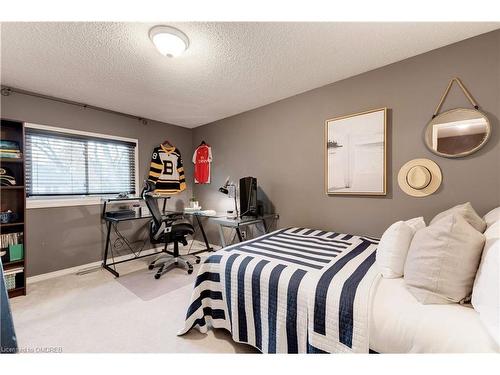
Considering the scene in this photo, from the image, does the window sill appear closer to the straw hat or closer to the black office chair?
the black office chair

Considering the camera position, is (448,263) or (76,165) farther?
(76,165)

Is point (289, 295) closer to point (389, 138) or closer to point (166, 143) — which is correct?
point (389, 138)

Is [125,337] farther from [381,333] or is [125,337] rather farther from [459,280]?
[459,280]

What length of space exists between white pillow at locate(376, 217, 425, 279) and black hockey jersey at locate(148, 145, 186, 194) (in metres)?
3.34

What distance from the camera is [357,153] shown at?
2.26m

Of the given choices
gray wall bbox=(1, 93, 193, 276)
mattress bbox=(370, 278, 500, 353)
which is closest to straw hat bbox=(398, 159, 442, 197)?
mattress bbox=(370, 278, 500, 353)

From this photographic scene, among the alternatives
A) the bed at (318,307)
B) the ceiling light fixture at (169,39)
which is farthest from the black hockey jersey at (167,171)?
the bed at (318,307)

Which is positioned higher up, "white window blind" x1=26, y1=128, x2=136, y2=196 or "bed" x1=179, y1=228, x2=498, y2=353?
"white window blind" x1=26, y1=128, x2=136, y2=196

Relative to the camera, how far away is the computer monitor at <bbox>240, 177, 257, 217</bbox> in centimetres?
284

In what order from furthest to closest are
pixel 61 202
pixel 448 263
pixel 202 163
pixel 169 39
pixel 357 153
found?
pixel 202 163 → pixel 61 202 → pixel 357 153 → pixel 169 39 → pixel 448 263

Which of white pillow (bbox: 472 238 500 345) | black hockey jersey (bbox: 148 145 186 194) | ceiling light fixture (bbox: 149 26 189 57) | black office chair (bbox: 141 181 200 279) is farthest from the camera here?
black hockey jersey (bbox: 148 145 186 194)

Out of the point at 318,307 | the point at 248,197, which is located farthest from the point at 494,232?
the point at 248,197

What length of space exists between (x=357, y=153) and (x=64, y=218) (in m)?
3.68

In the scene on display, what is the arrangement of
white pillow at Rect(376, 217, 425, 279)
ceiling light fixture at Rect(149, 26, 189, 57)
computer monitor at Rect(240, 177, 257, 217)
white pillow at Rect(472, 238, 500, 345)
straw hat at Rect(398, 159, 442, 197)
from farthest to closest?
1. computer monitor at Rect(240, 177, 257, 217)
2. straw hat at Rect(398, 159, 442, 197)
3. ceiling light fixture at Rect(149, 26, 189, 57)
4. white pillow at Rect(376, 217, 425, 279)
5. white pillow at Rect(472, 238, 500, 345)
